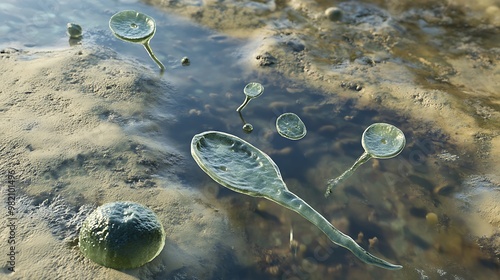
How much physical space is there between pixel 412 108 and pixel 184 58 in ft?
6.12

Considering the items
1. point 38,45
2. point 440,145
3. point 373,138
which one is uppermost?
point 373,138

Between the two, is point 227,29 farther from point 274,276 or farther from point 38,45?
point 274,276

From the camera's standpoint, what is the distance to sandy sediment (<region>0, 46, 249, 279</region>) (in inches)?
92.4

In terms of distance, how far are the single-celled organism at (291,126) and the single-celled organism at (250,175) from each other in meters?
0.40

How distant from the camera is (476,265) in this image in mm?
2504

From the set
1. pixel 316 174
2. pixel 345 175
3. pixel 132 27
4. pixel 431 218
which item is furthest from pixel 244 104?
pixel 431 218

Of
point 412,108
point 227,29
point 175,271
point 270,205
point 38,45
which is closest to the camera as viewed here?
point 175,271

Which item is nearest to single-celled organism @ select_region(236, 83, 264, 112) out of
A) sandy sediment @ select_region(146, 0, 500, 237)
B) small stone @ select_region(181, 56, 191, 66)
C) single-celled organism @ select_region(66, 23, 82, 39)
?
sandy sediment @ select_region(146, 0, 500, 237)

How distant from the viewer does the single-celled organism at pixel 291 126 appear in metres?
3.11

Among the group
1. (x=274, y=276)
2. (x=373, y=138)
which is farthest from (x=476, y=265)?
(x=274, y=276)

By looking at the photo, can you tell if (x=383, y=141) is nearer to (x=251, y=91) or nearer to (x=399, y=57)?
(x=251, y=91)

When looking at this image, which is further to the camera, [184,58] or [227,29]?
[227,29]

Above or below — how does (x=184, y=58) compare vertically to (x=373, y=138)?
below

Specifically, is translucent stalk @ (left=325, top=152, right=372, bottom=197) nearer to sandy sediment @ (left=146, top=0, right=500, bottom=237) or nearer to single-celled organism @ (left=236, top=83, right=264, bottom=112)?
sandy sediment @ (left=146, top=0, right=500, bottom=237)
